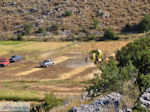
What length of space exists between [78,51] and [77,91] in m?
39.4

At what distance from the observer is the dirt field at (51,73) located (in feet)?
99.5

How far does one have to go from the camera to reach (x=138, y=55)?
17.5 m

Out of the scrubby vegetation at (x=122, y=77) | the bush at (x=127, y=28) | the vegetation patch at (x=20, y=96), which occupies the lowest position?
the vegetation patch at (x=20, y=96)

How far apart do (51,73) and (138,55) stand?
25.9 meters

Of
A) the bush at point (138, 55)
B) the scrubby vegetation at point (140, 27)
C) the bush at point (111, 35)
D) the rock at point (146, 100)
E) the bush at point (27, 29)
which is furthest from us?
the bush at point (27, 29)

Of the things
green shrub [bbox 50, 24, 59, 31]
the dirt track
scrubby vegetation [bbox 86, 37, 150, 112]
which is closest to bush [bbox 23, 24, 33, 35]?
green shrub [bbox 50, 24, 59, 31]

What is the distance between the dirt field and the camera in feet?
99.5

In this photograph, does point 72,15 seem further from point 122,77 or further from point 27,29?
point 122,77

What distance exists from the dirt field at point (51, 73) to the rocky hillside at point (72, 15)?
110 feet

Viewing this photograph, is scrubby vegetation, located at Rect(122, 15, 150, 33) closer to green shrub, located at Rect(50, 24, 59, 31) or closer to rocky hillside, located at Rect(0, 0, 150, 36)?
rocky hillside, located at Rect(0, 0, 150, 36)

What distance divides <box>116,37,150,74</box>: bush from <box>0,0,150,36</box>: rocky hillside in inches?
3028

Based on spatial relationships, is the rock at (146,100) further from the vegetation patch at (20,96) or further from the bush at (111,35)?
the bush at (111,35)

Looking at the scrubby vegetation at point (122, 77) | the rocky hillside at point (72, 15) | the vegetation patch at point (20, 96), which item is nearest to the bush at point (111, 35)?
the rocky hillside at point (72, 15)

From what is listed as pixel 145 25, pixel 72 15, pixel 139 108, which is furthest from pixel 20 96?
pixel 72 15
